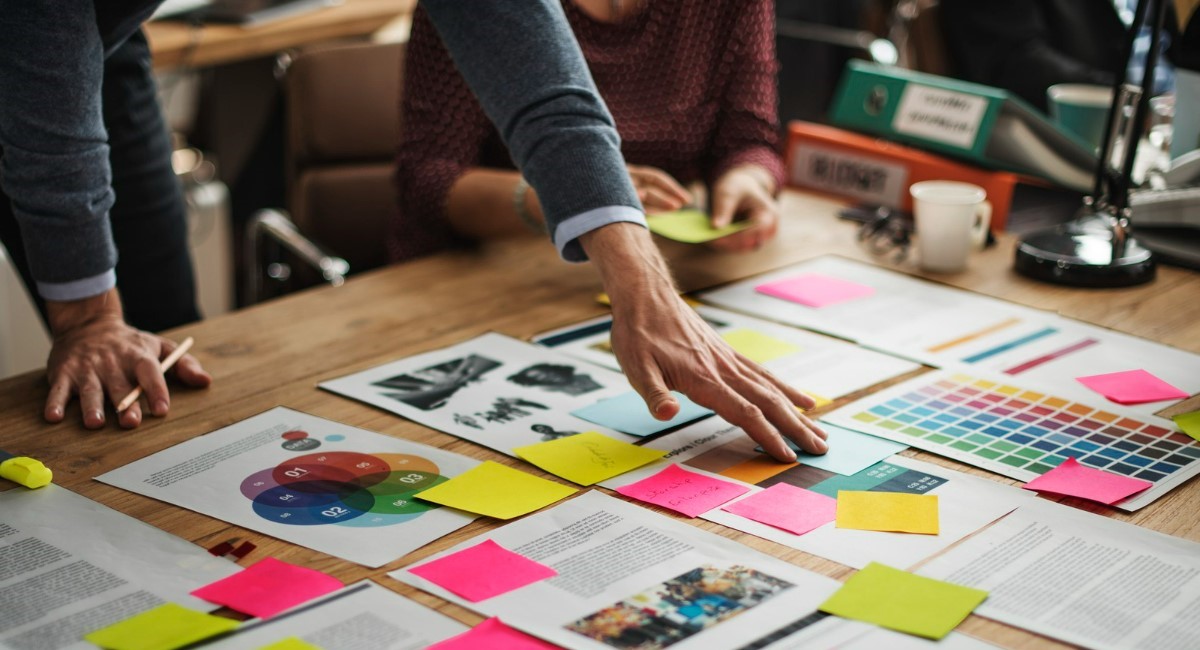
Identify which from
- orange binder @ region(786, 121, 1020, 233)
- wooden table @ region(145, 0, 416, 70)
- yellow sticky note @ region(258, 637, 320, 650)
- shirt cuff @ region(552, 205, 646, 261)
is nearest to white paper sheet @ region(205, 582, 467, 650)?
yellow sticky note @ region(258, 637, 320, 650)

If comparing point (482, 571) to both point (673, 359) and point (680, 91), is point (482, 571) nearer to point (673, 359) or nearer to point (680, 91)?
point (673, 359)

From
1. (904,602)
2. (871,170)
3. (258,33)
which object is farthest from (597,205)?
(258,33)

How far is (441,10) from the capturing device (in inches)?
52.7

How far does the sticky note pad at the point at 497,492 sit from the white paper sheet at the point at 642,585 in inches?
0.8

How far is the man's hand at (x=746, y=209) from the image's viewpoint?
1.70m

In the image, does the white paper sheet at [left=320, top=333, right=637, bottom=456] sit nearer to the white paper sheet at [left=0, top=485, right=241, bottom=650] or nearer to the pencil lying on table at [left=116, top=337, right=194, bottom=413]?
the pencil lying on table at [left=116, top=337, right=194, bottom=413]

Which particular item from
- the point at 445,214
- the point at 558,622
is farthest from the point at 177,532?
the point at 445,214

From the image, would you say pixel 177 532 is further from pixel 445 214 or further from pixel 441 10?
pixel 445 214

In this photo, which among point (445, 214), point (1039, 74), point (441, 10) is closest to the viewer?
point (441, 10)

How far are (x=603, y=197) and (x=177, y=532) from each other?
0.52 metres

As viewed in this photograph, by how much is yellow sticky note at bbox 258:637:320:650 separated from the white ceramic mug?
110cm

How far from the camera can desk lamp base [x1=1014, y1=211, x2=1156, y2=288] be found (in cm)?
158

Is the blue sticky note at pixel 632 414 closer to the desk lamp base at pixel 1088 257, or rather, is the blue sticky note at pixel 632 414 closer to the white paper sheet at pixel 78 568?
the white paper sheet at pixel 78 568

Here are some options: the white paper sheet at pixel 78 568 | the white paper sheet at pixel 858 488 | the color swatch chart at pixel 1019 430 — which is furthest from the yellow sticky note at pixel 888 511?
the white paper sheet at pixel 78 568
